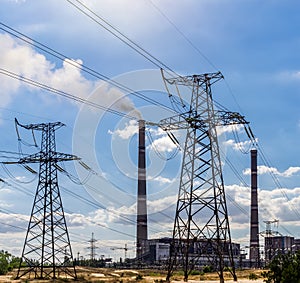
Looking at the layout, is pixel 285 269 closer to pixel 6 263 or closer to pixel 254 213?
pixel 6 263

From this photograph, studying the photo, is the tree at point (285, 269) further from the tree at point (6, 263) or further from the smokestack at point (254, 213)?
the smokestack at point (254, 213)

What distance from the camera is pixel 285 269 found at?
34.1 metres

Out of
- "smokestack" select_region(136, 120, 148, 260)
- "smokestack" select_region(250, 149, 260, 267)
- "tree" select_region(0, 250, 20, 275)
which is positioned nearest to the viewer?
"tree" select_region(0, 250, 20, 275)

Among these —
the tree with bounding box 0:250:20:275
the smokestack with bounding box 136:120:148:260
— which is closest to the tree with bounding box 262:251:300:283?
the tree with bounding box 0:250:20:275

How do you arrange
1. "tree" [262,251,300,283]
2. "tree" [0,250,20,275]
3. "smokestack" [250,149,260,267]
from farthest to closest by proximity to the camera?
"smokestack" [250,149,260,267]
"tree" [0,250,20,275]
"tree" [262,251,300,283]

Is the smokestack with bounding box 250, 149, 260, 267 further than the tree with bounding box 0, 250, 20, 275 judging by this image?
Yes

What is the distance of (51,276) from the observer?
6469cm

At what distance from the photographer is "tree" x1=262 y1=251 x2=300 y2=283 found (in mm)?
33531

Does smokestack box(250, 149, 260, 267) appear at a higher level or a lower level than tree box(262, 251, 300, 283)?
higher

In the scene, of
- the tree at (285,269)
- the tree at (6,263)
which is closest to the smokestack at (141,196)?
the tree at (6,263)

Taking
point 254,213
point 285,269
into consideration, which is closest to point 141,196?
point 254,213

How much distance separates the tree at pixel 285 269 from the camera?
110ft

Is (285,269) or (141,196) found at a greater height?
(141,196)

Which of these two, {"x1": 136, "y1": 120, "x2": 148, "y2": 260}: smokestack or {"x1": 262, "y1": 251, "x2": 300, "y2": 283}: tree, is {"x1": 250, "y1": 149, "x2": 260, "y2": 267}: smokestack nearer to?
{"x1": 136, "y1": 120, "x2": 148, "y2": 260}: smokestack
